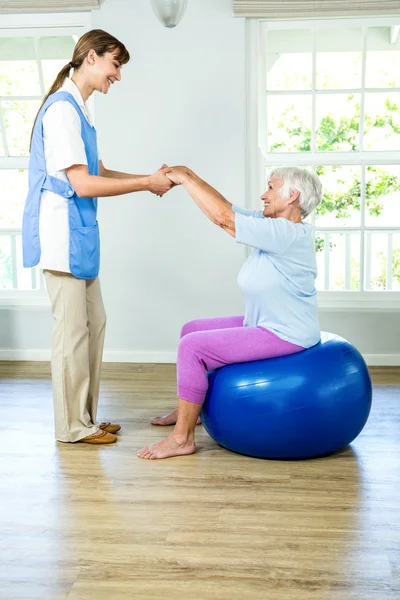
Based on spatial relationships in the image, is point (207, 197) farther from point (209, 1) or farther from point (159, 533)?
point (209, 1)

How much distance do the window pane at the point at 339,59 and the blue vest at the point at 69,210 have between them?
1.90 metres

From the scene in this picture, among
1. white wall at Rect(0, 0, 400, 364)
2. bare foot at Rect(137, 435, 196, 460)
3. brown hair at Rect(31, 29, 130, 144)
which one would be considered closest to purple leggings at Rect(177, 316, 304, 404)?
bare foot at Rect(137, 435, 196, 460)

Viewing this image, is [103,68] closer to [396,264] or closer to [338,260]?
[338,260]

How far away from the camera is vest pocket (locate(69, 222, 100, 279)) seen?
328 centimetres

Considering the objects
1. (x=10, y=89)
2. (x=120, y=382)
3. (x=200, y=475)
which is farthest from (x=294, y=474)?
(x=10, y=89)

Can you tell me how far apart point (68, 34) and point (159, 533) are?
3.34 metres

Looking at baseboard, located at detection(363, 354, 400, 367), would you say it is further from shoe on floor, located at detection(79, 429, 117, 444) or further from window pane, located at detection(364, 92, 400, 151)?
shoe on floor, located at detection(79, 429, 117, 444)

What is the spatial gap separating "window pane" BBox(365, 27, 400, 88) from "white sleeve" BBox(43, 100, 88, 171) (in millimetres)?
2173

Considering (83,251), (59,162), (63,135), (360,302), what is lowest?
(360,302)

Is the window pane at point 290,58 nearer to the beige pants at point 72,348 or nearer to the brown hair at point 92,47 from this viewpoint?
the brown hair at point 92,47

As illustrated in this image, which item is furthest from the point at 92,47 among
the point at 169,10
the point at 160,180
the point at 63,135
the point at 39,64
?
the point at 39,64

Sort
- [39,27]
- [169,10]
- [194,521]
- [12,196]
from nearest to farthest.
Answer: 1. [194,521]
2. [169,10]
3. [39,27]
4. [12,196]

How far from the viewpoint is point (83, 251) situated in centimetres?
329

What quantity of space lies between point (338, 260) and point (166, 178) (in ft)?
7.02
